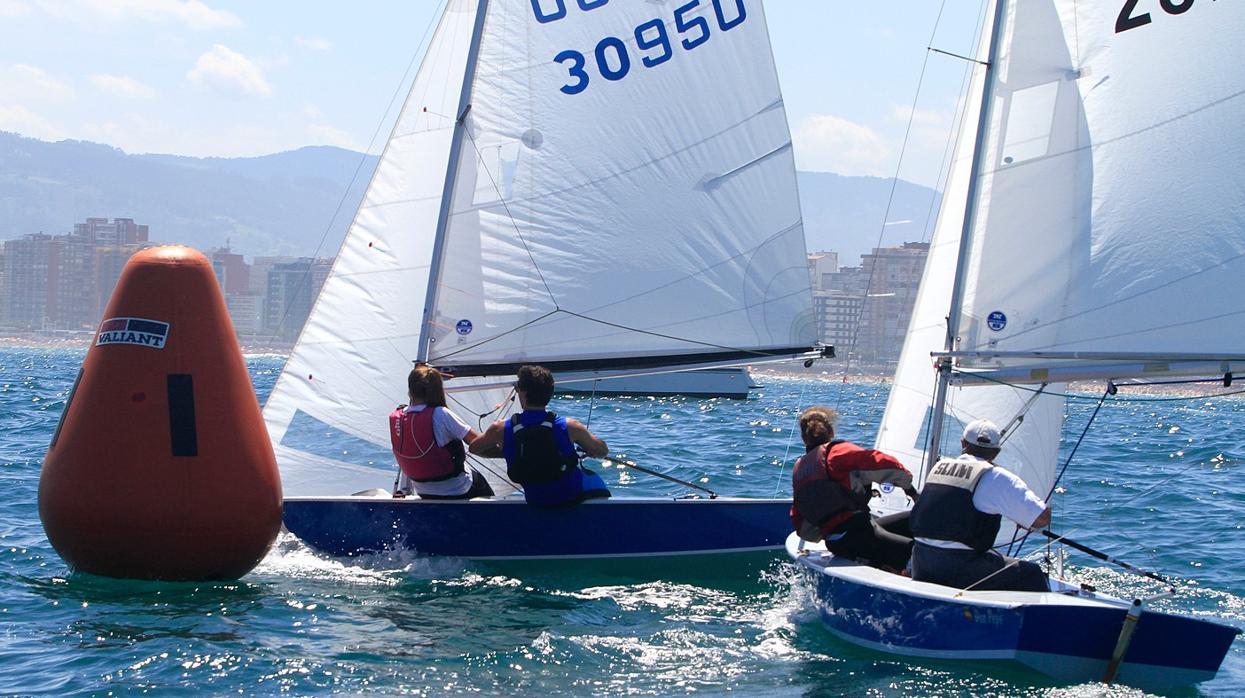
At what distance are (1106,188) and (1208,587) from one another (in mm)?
2448

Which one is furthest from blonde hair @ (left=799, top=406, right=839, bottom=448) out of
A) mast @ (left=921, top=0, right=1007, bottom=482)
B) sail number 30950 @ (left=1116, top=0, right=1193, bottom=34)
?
sail number 30950 @ (left=1116, top=0, right=1193, bottom=34)

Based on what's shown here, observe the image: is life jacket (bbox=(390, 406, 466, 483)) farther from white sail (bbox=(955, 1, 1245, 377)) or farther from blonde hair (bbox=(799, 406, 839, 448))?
white sail (bbox=(955, 1, 1245, 377))

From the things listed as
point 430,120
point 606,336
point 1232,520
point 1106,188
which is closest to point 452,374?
point 606,336

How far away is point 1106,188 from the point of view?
6609 millimetres

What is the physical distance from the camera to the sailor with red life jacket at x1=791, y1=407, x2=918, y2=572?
247 inches

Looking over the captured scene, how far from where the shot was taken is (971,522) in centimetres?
566

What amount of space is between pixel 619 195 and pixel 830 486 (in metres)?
2.70

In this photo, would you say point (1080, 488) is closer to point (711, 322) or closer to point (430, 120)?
point (711, 322)

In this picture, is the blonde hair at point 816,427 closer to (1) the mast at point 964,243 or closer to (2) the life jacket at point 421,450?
(1) the mast at point 964,243

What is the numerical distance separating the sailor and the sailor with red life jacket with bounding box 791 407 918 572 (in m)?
0.49

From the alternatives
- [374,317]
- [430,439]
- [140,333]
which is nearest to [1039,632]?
[430,439]

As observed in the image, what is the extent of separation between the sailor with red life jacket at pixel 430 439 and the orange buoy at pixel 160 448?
0.90 m

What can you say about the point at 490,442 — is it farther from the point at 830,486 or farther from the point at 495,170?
the point at 830,486

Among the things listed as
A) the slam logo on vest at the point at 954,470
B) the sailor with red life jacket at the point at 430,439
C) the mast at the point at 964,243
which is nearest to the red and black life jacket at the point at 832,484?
the slam logo on vest at the point at 954,470
